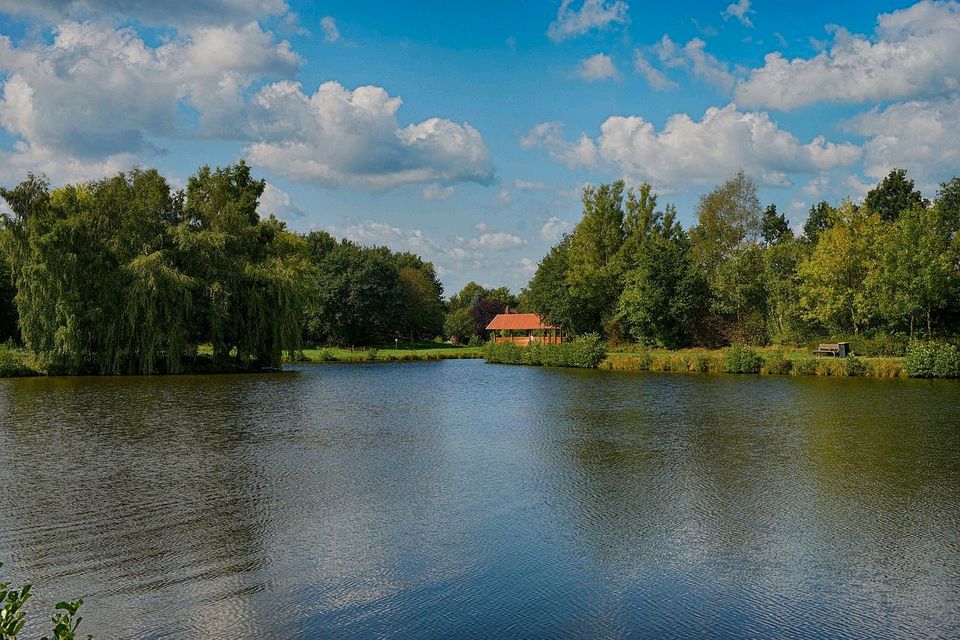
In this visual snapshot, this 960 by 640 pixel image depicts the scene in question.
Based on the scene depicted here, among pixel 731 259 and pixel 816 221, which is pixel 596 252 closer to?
pixel 731 259

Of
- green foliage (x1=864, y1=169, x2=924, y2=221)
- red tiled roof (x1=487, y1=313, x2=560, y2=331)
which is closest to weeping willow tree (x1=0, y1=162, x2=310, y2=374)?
red tiled roof (x1=487, y1=313, x2=560, y2=331)

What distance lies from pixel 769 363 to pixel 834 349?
13.6ft

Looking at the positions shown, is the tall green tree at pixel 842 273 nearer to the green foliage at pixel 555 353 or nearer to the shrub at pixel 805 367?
the shrub at pixel 805 367

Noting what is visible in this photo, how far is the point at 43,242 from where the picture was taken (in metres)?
33.9

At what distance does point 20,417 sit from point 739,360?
33.0 meters

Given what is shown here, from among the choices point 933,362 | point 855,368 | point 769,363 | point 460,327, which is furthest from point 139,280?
point 460,327

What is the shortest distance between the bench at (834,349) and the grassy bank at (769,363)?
76 centimetres

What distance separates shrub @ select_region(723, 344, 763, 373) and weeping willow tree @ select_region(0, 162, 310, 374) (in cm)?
2459

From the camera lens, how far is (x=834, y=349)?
129 feet

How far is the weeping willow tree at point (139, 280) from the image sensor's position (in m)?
34.6

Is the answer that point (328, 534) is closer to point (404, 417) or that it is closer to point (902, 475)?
point (902, 475)

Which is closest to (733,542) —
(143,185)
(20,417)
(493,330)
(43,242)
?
(20,417)

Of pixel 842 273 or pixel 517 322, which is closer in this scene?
pixel 842 273

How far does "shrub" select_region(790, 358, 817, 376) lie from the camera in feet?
120
